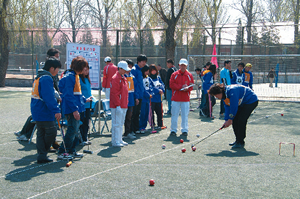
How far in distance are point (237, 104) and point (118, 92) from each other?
8.78 feet

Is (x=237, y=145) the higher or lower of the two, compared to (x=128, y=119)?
lower

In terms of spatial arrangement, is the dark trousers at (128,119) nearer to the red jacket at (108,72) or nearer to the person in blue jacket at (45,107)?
the person in blue jacket at (45,107)

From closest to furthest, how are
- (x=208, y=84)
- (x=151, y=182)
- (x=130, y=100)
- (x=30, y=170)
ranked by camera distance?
(x=151, y=182), (x=30, y=170), (x=130, y=100), (x=208, y=84)

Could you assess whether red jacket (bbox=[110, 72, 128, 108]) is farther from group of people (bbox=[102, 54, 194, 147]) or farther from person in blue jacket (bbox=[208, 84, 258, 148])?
person in blue jacket (bbox=[208, 84, 258, 148])

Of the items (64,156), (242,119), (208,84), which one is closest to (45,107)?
(64,156)

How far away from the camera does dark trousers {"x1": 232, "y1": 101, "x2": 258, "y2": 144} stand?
7.32 m

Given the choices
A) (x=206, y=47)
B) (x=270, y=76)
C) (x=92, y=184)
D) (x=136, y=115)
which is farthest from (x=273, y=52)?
(x=92, y=184)

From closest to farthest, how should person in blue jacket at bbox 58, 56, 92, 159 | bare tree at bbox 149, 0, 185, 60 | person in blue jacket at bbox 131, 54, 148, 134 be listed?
person in blue jacket at bbox 58, 56, 92, 159 < person in blue jacket at bbox 131, 54, 148, 134 < bare tree at bbox 149, 0, 185, 60

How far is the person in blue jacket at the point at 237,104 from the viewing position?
22.5 feet

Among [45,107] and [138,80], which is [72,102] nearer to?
[45,107]

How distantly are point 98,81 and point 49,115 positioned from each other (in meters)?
3.20

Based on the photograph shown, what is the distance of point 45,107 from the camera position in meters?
5.96

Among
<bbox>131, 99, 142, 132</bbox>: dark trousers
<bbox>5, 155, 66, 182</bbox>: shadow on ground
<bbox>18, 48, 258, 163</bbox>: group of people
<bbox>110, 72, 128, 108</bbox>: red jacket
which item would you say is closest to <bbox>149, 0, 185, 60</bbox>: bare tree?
<bbox>18, 48, 258, 163</bbox>: group of people

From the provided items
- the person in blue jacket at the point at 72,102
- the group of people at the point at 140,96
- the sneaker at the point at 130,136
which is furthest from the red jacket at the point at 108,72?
the person in blue jacket at the point at 72,102
